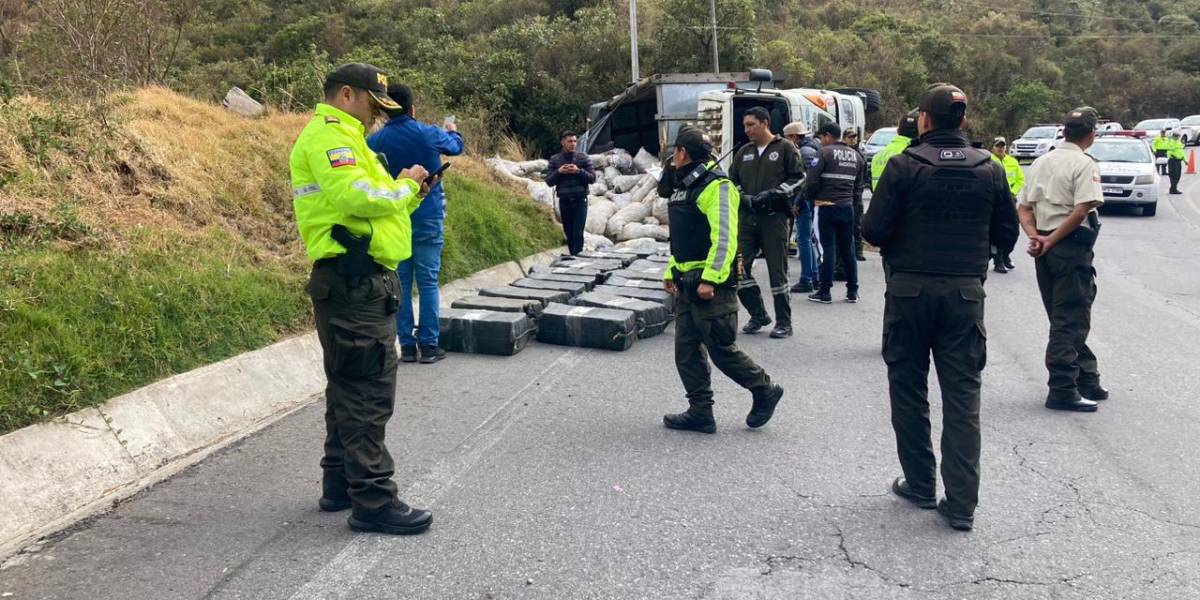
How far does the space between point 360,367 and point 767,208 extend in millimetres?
5184

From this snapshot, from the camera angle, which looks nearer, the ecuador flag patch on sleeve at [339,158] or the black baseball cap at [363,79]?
the ecuador flag patch on sleeve at [339,158]

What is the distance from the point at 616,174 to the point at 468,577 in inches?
557

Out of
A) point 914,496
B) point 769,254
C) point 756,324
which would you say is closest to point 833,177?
point 769,254

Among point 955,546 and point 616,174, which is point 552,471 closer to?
point 955,546

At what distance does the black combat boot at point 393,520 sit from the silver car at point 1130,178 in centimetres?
1831

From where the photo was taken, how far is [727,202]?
5.26 meters

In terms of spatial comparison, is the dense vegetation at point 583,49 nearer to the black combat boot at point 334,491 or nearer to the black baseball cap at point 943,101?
the black combat boot at point 334,491

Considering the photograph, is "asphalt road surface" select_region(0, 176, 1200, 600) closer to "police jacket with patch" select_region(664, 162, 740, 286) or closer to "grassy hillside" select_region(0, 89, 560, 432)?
"grassy hillside" select_region(0, 89, 560, 432)

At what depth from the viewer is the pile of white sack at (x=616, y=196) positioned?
14.3 metres

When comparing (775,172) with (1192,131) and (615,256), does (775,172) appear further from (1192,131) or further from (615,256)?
(1192,131)

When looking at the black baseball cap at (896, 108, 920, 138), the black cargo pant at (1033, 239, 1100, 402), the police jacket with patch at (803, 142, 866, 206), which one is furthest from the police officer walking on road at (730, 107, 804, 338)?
the black cargo pant at (1033, 239, 1100, 402)

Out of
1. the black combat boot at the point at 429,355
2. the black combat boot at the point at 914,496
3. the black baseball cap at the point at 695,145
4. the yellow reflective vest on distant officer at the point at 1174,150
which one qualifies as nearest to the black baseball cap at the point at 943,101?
the black baseball cap at the point at 695,145

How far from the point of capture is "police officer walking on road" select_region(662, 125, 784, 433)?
527 cm

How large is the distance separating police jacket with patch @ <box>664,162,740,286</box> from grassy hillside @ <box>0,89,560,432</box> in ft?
10.5
